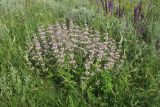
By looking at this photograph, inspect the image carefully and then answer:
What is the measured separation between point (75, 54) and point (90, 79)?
18.8 inches

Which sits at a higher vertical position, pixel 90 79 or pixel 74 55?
pixel 74 55

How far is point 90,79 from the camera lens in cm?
333

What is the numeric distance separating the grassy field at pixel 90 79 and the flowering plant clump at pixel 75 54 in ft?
0.24

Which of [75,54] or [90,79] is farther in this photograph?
[75,54]

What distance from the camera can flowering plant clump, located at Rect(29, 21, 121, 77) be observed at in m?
3.42

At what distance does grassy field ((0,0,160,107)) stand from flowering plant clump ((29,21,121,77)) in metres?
0.07

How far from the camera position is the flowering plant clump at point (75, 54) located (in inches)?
135

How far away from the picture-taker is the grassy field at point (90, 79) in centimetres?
307

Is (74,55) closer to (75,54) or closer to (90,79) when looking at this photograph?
(75,54)

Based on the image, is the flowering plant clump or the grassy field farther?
the flowering plant clump

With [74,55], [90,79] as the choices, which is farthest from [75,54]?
[90,79]

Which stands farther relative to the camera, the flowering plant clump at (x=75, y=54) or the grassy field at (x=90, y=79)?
the flowering plant clump at (x=75, y=54)

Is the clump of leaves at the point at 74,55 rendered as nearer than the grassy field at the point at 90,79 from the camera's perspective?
A: No

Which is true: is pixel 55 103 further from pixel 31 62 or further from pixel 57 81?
pixel 31 62
